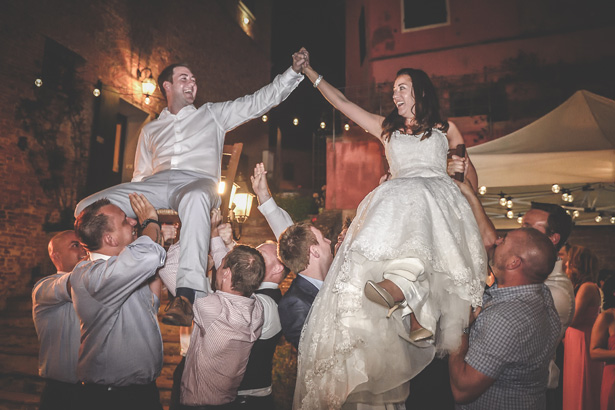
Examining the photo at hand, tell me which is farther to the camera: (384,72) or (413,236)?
(384,72)

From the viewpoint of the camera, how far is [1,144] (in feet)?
24.3

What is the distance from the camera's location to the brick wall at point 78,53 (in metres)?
7.55

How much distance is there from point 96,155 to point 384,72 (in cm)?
842

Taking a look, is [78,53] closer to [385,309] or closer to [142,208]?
[142,208]

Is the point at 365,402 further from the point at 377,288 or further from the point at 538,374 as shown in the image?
the point at 538,374

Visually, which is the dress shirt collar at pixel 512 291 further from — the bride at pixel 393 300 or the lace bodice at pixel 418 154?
the lace bodice at pixel 418 154

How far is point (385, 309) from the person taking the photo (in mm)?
2072

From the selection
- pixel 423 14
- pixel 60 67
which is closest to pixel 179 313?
pixel 60 67

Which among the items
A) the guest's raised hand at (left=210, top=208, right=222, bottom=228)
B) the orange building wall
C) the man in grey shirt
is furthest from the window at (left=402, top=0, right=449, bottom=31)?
the man in grey shirt

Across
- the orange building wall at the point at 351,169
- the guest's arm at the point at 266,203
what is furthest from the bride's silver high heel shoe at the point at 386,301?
the orange building wall at the point at 351,169

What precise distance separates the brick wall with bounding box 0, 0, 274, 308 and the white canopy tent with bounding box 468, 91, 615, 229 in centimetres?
818

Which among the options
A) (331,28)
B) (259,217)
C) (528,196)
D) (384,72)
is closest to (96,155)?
(259,217)

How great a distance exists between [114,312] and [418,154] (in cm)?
217

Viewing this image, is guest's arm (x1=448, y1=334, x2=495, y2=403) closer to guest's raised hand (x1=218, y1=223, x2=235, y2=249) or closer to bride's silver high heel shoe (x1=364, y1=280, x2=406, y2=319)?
bride's silver high heel shoe (x1=364, y1=280, x2=406, y2=319)
